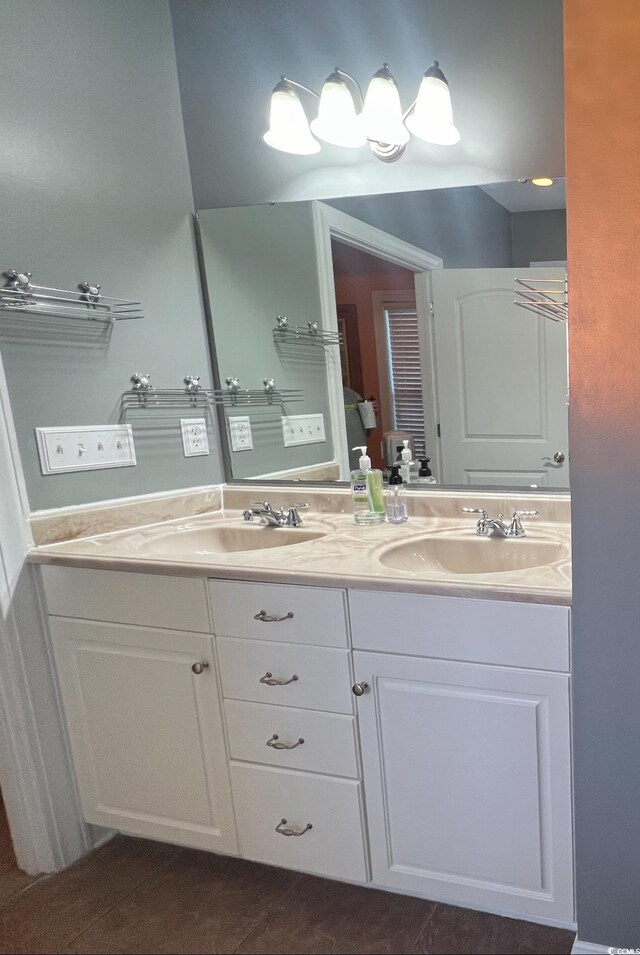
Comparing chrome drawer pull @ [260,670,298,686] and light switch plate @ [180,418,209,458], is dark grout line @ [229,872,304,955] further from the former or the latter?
light switch plate @ [180,418,209,458]

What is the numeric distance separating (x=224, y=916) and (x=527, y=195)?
1.86 metres

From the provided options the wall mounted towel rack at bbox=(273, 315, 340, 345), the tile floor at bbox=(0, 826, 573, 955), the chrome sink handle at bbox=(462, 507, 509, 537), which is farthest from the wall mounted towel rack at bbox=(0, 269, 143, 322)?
the tile floor at bbox=(0, 826, 573, 955)

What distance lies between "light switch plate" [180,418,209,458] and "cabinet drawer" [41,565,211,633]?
1.83 ft

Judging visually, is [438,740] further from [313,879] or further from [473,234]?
[473,234]

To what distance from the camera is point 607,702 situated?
46.2 inches

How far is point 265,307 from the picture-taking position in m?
2.02

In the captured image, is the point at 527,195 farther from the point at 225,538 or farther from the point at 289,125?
the point at 225,538

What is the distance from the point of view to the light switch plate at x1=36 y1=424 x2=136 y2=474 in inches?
66.7

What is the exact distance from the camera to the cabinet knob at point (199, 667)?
1520 millimetres

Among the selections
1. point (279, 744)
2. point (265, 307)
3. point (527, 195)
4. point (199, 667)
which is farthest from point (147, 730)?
point (527, 195)

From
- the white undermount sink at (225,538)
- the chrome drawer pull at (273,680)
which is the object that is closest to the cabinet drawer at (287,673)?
the chrome drawer pull at (273,680)

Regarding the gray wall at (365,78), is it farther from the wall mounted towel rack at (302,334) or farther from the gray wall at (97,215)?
the wall mounted towel rack at (302,334)

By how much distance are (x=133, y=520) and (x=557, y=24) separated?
1635 mm

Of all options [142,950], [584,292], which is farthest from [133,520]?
[584,292]
